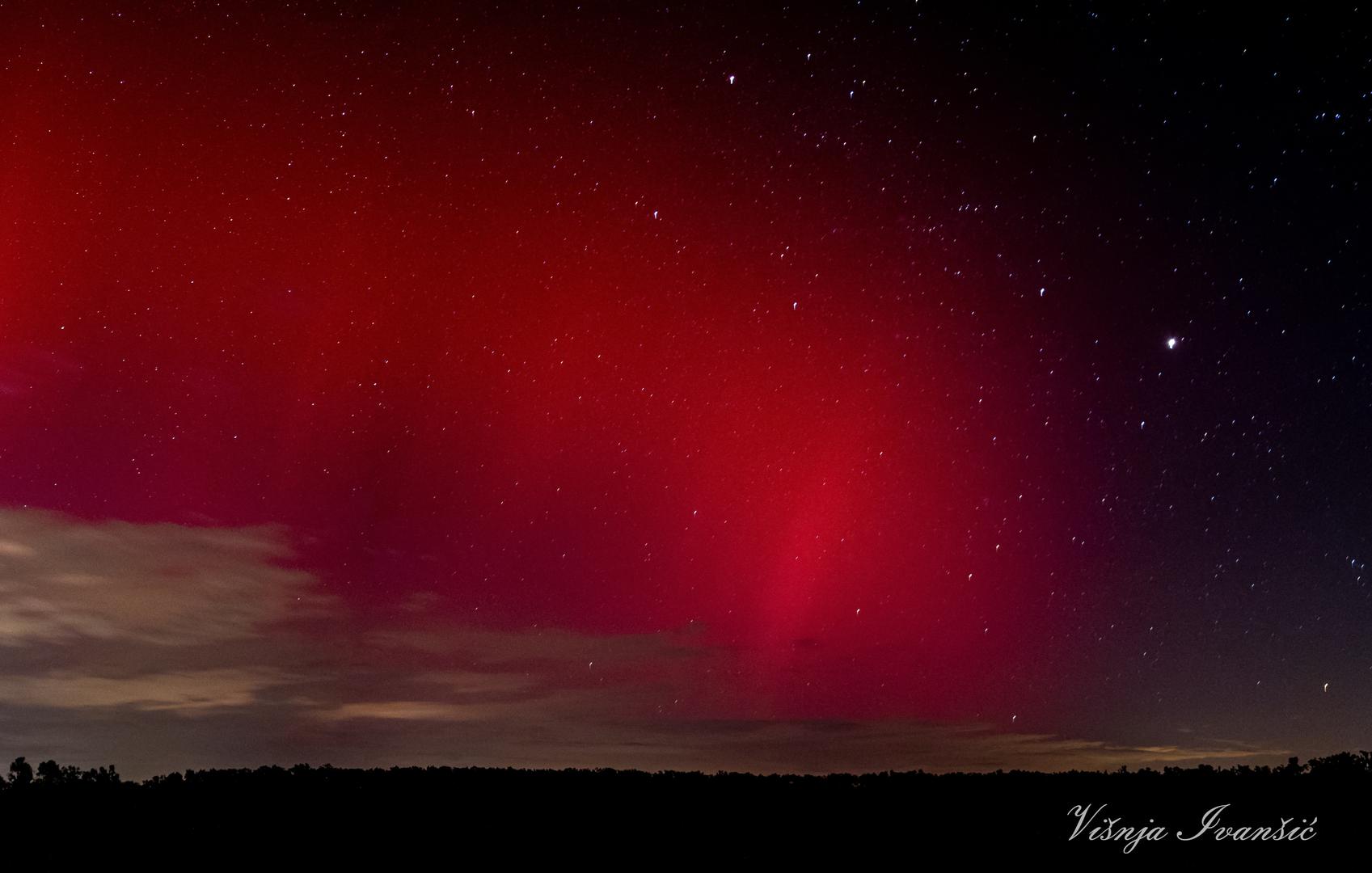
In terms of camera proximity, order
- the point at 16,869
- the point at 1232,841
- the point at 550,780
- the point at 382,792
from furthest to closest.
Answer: the point at 550,780 < the point at 382,792 < the point at 1232,841 < the point at 16,869

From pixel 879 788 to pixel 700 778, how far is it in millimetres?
3917

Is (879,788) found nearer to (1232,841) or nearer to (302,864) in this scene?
(1232,841)

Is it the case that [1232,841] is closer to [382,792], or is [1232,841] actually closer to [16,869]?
[382,792]

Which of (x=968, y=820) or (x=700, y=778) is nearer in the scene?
(x=968, y=820)

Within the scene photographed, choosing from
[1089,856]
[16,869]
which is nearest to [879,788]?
[1089,856]

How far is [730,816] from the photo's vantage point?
1834 cm

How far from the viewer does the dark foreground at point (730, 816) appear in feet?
52.7

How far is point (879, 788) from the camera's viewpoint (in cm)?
2080

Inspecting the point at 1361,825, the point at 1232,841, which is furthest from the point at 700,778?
the point at 1361,825

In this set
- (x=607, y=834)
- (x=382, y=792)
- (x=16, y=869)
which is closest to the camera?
(x=16, y=869)

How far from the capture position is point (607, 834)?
17266 millimetres

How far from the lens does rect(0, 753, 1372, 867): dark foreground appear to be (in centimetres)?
1608

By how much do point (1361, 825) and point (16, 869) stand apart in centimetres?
2005

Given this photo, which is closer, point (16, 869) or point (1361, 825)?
point (16, 869)
